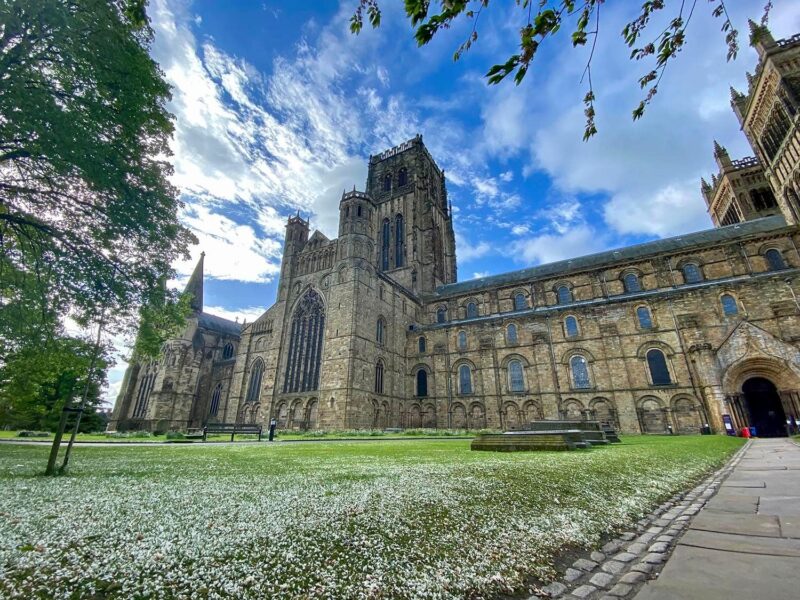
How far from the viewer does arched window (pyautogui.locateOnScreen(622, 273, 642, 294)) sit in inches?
1160

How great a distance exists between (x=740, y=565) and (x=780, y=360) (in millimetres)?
26532

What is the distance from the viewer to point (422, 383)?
33.0 meters

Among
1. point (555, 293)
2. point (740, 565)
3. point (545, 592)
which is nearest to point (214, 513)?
point (545, 592)

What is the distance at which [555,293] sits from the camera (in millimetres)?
32344

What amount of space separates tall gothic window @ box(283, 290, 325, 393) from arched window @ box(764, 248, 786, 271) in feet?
112

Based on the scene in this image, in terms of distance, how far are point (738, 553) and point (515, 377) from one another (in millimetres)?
27995

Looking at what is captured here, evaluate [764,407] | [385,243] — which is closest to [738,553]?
[764,407]

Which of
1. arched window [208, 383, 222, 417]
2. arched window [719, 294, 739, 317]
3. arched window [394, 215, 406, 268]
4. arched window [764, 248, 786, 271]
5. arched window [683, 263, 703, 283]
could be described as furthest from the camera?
arched window [394, 215, 406, 268]

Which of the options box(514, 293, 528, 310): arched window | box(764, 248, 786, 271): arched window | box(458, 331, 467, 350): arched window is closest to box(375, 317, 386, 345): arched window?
box(458, 331, 467, 350): arched window

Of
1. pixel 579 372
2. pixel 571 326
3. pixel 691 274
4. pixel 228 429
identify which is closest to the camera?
pixel 228 429

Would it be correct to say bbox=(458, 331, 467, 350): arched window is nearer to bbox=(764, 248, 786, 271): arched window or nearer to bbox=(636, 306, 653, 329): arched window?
bbox=(636, 306, 653, 329): arched window

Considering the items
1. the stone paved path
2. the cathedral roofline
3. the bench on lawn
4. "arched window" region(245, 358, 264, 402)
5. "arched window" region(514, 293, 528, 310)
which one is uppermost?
the cathedral roofline

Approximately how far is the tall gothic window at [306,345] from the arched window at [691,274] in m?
29.7

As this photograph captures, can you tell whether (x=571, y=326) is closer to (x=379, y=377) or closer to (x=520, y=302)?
(x=520, y=302)
